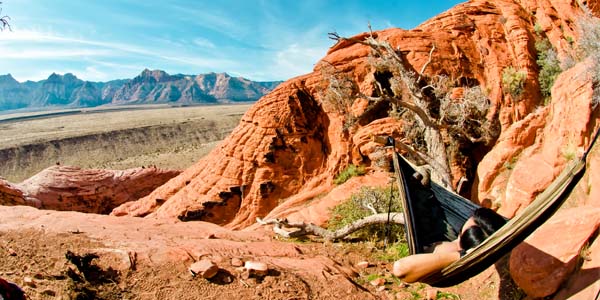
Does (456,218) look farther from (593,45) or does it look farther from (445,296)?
(593,45)

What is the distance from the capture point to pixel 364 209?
9.23 metres

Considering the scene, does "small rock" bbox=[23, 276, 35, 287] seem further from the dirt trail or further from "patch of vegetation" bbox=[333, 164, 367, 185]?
"patch of vegetation" bbox=[333, 164, 367, 185]

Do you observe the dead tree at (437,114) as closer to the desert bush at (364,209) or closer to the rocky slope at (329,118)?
the rocky slope at (329,118)

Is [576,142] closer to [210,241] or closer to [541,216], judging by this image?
[541,216]

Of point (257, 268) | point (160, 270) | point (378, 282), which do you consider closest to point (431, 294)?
point (378, 282)

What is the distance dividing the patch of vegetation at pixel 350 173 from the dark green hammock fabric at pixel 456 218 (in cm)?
586

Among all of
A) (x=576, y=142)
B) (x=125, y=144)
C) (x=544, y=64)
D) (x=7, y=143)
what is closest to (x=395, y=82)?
(x=544, y=64)

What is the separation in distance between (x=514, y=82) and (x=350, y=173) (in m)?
5.59

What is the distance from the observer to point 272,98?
13.7m

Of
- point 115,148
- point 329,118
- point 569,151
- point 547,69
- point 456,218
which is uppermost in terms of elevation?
point 547,69

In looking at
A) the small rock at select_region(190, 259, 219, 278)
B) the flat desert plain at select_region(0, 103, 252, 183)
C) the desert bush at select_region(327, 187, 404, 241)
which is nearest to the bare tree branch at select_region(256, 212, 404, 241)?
the desert bush at select_region(327, 187, 404, 241)

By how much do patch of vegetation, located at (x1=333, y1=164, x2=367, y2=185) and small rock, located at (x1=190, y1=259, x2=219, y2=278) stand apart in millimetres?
7613

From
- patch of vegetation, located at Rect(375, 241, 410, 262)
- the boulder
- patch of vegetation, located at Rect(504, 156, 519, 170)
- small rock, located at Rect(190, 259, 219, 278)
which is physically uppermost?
patch of vegetation, located at Rect(504, 156, 519, 170)

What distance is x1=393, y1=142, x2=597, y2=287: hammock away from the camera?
3.35 meters
